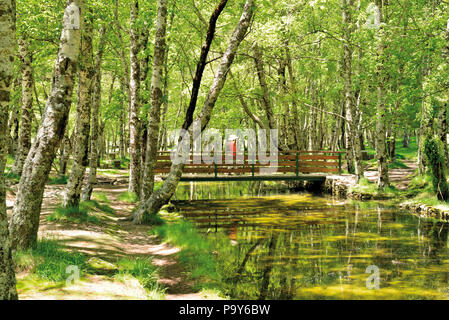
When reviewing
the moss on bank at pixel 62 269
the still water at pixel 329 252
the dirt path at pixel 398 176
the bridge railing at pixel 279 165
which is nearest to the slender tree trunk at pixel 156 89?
the still water at pixel 329 252

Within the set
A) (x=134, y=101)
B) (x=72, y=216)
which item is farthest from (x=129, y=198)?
(x=72, y=216)

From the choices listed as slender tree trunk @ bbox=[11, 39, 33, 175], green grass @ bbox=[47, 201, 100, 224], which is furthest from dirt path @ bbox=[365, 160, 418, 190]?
slender tree trunk @ bbox=[11, 39, 33, 175]

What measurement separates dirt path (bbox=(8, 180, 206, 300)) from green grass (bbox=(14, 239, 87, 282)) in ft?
0.79

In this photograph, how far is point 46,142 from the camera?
6125mm

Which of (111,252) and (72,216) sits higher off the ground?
(72,216)

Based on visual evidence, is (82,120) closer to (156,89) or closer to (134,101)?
(156,89)

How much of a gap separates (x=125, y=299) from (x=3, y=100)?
2844 millimetres

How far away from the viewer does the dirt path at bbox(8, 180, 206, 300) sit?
15.8 feet

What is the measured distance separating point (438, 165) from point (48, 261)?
13493 millimetres

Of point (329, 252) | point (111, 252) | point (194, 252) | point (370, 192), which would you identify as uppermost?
point (370, 192)

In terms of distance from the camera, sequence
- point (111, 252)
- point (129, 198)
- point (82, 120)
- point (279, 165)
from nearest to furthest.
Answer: point (111, 252) < point (82, 120) < point (129, 198) < point (279, 165)

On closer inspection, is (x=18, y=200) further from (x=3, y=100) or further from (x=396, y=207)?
(x=396, y=207)

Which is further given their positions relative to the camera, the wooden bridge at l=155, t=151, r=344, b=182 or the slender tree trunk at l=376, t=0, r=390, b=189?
the wooden bridge at l=155, t=151, r=344, b=182

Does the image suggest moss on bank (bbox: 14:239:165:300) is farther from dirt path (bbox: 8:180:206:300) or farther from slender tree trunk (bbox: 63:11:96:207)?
slender tree trunk (bbox: 63:11:96:207)
